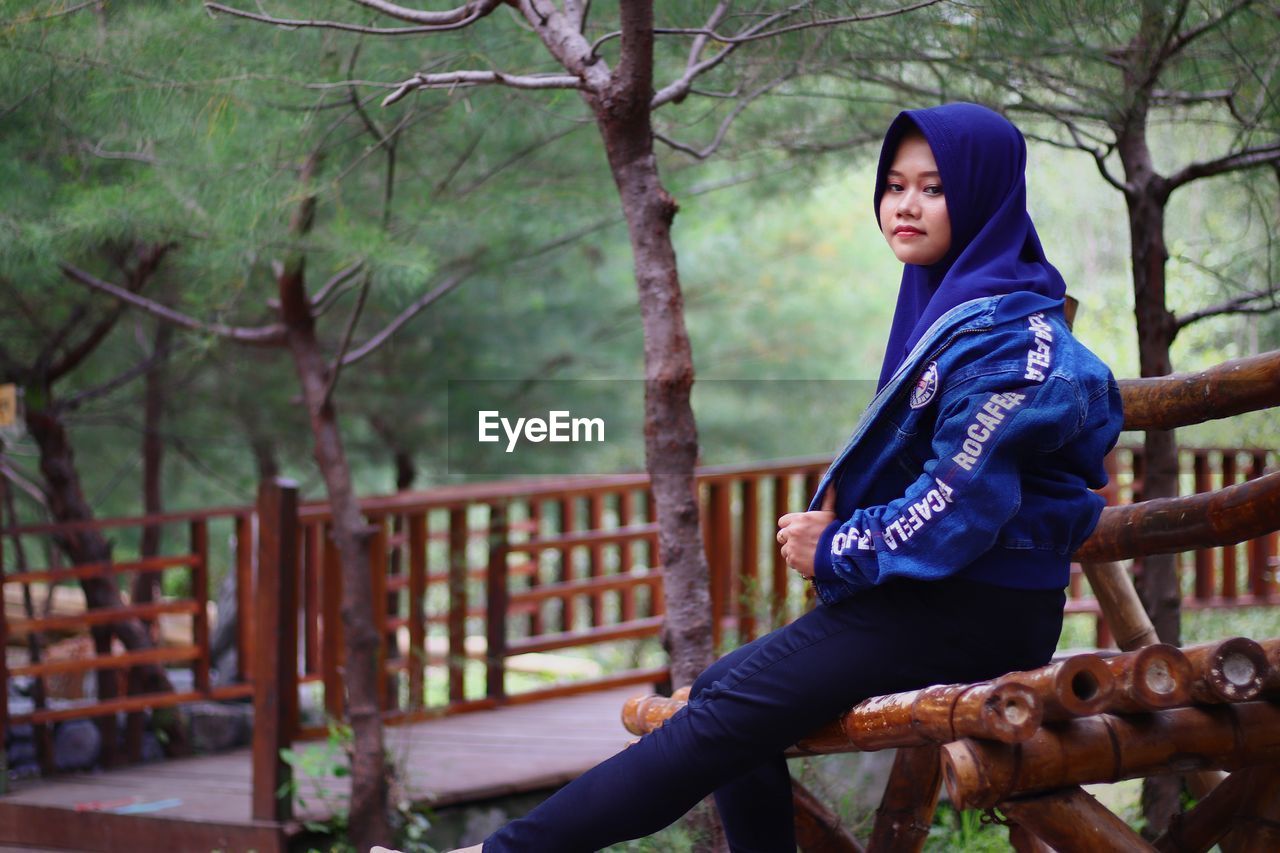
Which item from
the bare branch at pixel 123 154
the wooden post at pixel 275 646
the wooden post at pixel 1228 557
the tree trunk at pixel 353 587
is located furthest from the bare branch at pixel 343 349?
the wooden post at pixel 1228 557

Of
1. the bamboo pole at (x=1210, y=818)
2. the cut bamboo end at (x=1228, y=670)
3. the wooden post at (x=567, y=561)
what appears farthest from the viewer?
the wooden post at (x=567, y=561)

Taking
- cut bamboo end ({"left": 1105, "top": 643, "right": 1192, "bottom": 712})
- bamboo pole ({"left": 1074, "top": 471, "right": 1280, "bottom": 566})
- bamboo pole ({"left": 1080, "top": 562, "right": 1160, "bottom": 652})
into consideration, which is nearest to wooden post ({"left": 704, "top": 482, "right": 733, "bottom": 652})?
bamboo pole ({"left": 1080, "top": 562, "right": 1160, "bottom": 652})

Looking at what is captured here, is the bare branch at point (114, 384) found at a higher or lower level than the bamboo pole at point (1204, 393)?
higher

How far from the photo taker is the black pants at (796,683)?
1816 mm

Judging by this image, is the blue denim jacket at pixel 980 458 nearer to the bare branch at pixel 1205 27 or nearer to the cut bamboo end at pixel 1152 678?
the cut bamboo end at pixel 1152 678

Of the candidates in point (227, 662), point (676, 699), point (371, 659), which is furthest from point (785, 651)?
point (227, 662)

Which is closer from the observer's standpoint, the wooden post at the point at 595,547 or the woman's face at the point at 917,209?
the woman's face at the point at 917,209

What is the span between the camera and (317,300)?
13.0ft

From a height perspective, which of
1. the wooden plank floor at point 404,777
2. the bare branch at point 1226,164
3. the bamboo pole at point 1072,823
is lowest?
the wooden plank floor at point 404,777

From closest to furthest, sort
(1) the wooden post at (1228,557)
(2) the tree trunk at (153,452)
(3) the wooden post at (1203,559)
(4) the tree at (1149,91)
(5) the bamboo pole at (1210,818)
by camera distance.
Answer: (5) the bamboo pole at (1210,818) < (4) the tree at (1149,91) < (2) the tree trunk at (153,452) < (1) the wooden post at (1228,557) < (3) the wooden post at (1203,559)

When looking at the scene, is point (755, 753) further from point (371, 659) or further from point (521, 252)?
point (521, 252)

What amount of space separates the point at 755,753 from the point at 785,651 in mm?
156

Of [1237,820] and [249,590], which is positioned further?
[249,590]

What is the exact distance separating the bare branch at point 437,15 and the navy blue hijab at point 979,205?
3.52ft
